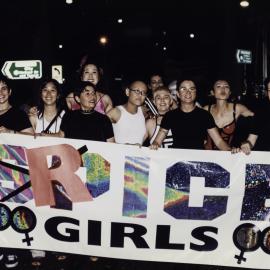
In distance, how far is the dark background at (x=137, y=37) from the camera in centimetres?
1717

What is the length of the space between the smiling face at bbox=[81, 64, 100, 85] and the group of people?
→ 16.6 inches

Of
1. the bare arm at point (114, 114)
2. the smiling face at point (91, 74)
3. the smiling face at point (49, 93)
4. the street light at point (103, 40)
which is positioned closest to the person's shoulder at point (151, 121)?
the bare arm at point (114, 114)

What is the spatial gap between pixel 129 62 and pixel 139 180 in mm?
43833

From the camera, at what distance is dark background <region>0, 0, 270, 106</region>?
17172mm

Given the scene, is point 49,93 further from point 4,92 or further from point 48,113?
point 4,92

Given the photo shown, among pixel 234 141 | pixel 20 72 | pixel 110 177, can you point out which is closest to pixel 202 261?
pixel 110 177

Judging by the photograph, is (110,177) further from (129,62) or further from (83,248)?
(129,62)

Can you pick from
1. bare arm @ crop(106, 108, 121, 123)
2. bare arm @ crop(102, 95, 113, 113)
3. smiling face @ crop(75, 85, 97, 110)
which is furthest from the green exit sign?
smiling face @ crop(75, 85, 97, 110)

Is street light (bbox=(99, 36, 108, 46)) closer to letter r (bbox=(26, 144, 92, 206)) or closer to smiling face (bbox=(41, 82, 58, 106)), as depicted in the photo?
smiling face (bbox=(41, 82, 58, 106))

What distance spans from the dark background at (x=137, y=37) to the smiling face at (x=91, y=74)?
19.5 inches

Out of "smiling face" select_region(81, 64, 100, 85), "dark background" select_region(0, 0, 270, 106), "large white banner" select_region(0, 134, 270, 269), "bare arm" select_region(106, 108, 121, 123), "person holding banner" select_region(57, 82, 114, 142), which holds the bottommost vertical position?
"large white banner" select_region(0, 134, 270, 269)

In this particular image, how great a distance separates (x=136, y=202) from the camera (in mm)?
4285

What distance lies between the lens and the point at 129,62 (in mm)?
47344

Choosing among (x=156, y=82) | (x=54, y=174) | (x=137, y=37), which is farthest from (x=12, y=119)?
(x=137, y=37)
